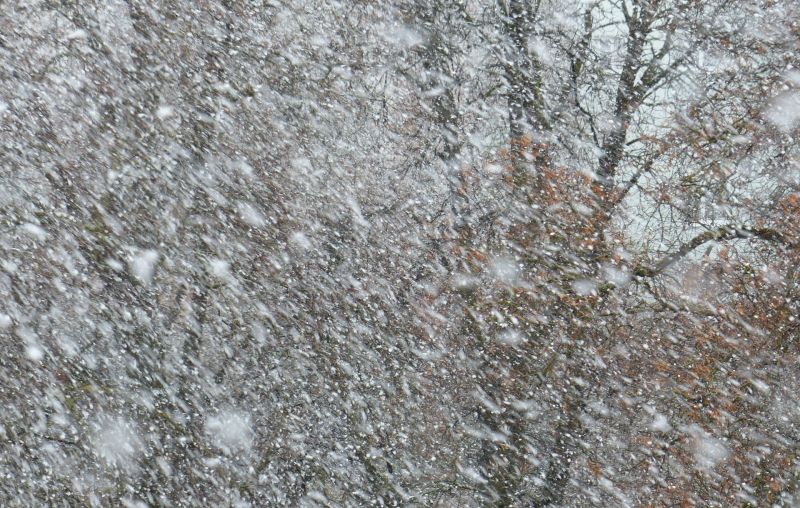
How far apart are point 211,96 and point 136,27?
0.50 m

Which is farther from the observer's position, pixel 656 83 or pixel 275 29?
pixel 656 83

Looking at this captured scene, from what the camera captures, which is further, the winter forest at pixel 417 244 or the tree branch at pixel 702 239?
the tree branch at pixel 702 239

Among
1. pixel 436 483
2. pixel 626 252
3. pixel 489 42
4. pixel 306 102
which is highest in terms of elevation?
pixel 489 42

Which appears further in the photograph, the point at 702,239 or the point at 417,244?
the point at 702,239

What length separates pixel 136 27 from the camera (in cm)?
440

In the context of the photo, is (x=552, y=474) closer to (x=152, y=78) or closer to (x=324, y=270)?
(x=324, y=270)

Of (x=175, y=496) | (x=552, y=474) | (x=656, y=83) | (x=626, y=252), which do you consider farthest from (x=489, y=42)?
(x=175, y=496)

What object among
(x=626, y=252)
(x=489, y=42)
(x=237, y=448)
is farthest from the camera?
(x=489, y=42)

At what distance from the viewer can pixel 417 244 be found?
504cm

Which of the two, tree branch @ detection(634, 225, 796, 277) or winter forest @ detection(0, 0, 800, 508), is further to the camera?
tree branch @ detection(634, 225, 796, 277)

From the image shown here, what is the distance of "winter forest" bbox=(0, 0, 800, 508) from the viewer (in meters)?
3.87

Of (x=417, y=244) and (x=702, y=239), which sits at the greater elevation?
(x=702, y=239)

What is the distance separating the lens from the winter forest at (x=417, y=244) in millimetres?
3871

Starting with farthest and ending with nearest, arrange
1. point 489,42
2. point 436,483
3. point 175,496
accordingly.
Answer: point 489,42 → point 436,483 → point 175,496
